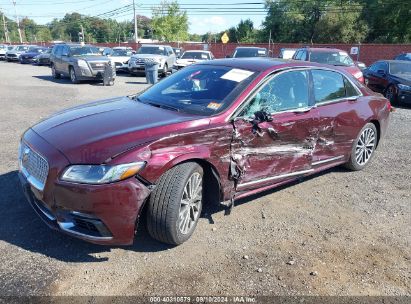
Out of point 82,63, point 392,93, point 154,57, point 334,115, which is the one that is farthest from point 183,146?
point 154,57

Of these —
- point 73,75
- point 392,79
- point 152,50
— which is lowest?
point 73,75

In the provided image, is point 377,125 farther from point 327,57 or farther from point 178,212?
point 327,57

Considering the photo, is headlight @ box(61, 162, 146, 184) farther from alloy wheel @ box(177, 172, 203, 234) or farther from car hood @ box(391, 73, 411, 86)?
car hood @ box(391, 73, 411, 86)

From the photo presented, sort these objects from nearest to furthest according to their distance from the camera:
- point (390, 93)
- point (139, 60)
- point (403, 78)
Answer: point (403, 78) → point (390, 93) → point (139, 60)

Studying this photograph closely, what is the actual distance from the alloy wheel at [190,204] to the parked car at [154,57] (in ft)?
54.1

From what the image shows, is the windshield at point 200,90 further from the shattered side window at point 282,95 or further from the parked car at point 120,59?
the parked car at point 120,59

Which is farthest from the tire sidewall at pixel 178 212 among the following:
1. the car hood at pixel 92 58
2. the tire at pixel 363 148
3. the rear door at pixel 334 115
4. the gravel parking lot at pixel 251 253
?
the car hood at pixel 92 58

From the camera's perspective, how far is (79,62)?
16.0m

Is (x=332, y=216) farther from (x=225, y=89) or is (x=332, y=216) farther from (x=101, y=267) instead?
(x=101, y=267)

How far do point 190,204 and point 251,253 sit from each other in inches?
28.7

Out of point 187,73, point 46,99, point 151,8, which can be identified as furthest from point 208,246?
point 151,8

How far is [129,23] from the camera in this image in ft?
391

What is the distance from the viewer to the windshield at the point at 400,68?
40.8 feet

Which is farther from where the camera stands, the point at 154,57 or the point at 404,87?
the point at 154,57
